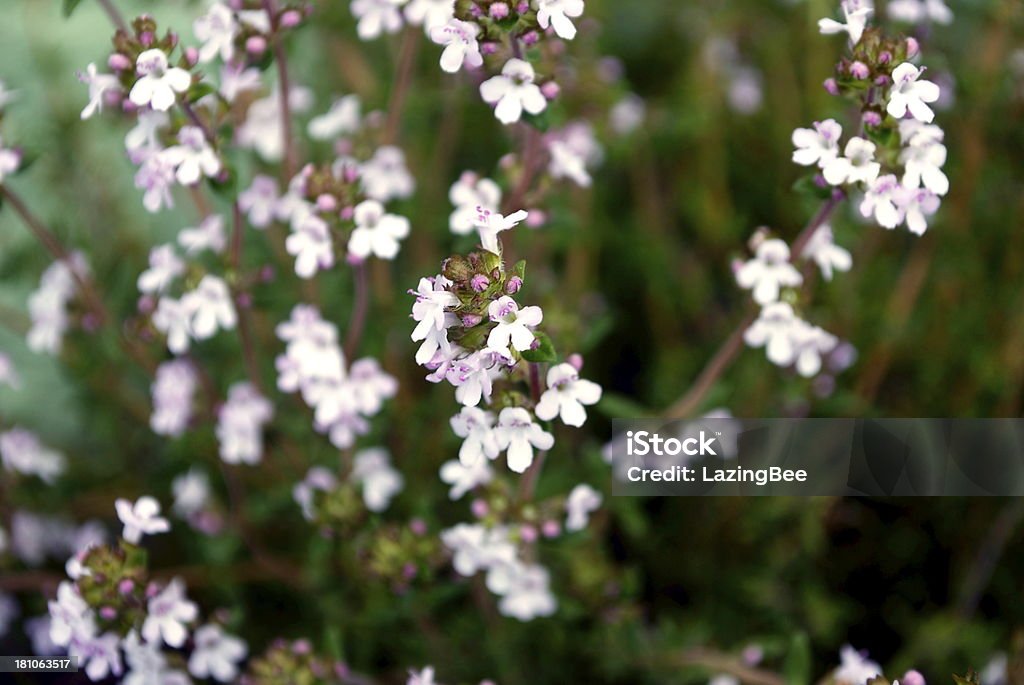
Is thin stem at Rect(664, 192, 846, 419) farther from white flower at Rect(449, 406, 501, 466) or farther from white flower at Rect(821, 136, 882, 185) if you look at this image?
white flower at Rect(449, 406, 501, 466)

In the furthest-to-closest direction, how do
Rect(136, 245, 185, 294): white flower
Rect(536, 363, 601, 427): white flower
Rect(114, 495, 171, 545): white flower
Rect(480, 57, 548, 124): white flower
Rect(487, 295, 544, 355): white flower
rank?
Rect(136, 245, 185, 294): white flower < Rect(114, 495, 171, 545): white flower < Rect(480, 57, 548, 124): white flower < Rect(536, 363, 601, 427): white flower < Rect(487, 295, 544, 355): white flower

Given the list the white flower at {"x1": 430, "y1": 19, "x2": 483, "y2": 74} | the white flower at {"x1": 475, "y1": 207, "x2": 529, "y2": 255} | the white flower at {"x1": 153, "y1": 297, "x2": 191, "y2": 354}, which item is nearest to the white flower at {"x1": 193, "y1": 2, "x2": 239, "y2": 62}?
the white flower at {"x1": 430, "y1": 19, "x2": 483, "y2": 74}

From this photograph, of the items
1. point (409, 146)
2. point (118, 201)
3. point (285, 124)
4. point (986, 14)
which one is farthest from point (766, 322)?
point (118, 201)

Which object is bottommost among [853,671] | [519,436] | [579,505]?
[853,671]

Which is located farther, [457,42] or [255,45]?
[255,45]

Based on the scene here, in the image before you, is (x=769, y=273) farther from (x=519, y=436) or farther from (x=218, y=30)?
(x=218, y=30)

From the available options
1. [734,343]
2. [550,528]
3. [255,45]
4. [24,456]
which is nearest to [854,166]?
[734,343]

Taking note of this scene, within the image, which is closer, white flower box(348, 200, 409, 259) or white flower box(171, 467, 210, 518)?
white flower box(348, 200, 409, 259)

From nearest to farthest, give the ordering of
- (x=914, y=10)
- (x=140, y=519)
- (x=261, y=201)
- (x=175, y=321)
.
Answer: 1. (x=140, y=519)
2. (x=914, y=10)
3. (x=175, y=321)
4. (x=261, y=201)
